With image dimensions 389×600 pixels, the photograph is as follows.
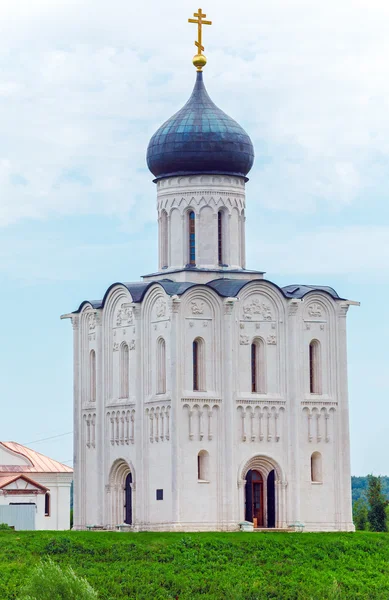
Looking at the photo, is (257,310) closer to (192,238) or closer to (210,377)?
(210,377)

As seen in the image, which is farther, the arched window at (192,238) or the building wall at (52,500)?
the building wall at (52,500)

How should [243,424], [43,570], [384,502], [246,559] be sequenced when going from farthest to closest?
[384,502] → [243,424] → [246,559] → [43,570]

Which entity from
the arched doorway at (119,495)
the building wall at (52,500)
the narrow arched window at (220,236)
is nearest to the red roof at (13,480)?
the building wall at (52,500)

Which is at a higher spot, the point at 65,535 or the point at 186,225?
the point at 186,225

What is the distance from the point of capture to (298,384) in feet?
171

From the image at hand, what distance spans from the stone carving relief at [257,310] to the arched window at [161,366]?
2692mm

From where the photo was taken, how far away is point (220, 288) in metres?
51.7

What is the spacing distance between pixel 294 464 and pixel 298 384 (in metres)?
2.45

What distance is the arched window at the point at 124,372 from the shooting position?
53125mm

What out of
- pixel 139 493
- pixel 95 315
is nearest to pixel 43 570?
pixel 139 493

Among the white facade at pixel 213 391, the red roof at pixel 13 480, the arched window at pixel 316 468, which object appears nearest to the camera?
the white facade at pixel 213 391

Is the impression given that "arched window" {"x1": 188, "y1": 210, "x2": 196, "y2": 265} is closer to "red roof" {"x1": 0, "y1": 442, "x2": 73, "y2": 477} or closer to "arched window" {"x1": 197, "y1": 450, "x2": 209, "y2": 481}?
"arched window" {"x1": 197, "y1": 450, "x2": 209, "y2": 481}

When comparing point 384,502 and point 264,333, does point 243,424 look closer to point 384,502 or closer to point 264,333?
point 264,333

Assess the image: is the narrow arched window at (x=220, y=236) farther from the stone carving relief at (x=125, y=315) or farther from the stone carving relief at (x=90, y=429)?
the stone carving relief at (x=90, y=429)
